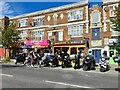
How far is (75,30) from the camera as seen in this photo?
36844 millimetres

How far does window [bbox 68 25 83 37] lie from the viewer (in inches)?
1426

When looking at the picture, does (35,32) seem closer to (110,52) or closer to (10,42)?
(10,42)

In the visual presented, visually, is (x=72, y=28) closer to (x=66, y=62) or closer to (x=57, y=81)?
(x=66, y=62)

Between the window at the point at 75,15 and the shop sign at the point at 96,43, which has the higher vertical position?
the window at the point at 75,15

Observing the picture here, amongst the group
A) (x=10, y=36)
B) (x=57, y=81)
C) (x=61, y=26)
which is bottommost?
(x=57, y=81)

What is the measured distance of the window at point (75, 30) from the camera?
1426 inches

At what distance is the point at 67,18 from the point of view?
1505 inches

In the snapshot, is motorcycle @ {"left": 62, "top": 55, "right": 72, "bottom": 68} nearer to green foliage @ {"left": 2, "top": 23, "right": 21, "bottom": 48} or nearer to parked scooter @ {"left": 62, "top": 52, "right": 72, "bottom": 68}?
parked scooter @ {"left": 62, "top": 52, "right": 72, "bottom": 68}

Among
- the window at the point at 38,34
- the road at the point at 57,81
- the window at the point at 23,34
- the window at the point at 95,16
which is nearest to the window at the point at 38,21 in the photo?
the window at the point at 38,34

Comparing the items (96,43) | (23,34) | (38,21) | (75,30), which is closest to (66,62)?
(96,43)

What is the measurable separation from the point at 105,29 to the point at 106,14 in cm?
209

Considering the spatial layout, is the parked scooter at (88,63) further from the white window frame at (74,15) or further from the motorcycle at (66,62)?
the white window frame at (74,15)

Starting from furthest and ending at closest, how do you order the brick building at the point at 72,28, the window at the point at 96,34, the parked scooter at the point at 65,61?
the window at the point at 96,34 < the brick building at the point at 72,28 < the parked scooter at the point at 65,61

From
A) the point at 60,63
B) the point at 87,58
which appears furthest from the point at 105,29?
the point at 87,58
